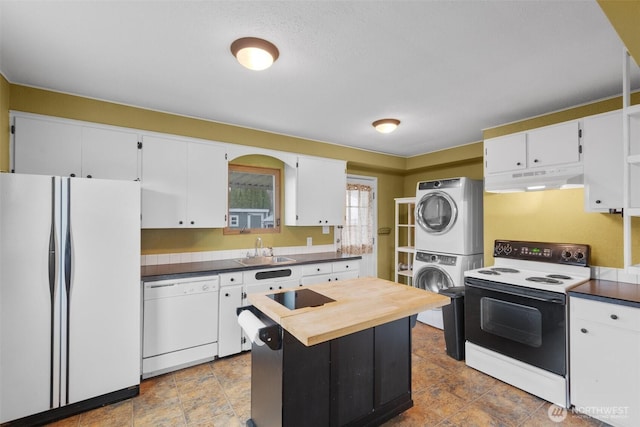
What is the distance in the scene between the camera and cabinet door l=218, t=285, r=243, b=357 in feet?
9.45

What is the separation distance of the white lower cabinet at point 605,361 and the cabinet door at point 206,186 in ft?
10.6

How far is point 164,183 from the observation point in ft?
9.50

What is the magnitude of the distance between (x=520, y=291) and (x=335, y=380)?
1728 mm

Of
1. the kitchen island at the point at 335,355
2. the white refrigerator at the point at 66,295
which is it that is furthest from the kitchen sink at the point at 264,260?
the kitchen island at the point at 335,355

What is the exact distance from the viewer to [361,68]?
210 centimetres

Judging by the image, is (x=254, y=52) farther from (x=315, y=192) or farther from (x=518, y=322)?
(x=518, y=322)

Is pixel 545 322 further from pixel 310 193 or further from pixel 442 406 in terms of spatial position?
pixel 310 193

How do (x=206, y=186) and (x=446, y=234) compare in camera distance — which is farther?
(x=446, y=234)

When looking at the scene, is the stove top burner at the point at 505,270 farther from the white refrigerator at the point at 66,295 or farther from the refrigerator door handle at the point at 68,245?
the refrigerator door handle at the point at 68,245

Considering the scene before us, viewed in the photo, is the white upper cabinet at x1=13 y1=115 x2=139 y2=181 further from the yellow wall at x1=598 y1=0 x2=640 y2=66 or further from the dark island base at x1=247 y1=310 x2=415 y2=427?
the yellow wall at x1=598 y1=0 x2=640 y2=66

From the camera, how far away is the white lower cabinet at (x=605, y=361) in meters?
1.92

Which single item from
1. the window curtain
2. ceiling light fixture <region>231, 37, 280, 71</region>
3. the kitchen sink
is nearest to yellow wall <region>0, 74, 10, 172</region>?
ceiling light fixture <region>231, 37, 280, 71</region>

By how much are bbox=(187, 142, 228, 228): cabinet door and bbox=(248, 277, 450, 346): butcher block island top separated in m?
1.48

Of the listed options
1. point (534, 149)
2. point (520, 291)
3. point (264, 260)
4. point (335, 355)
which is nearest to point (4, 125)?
point (264, 260)
